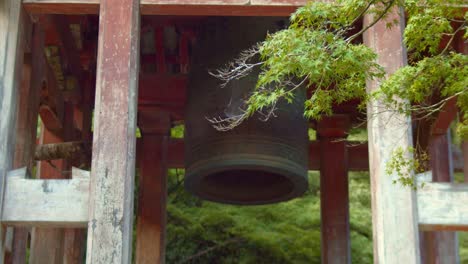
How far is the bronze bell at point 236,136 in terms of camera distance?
7586mm

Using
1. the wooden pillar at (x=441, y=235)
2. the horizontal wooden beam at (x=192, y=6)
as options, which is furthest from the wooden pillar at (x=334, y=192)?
the horizontal wooden beam at (x=192, y=6)

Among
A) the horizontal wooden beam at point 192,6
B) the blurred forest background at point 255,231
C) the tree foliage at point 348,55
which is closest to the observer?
the tree foliage at point 348,55

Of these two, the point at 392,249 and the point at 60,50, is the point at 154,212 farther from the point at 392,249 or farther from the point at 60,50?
the point at 392,249

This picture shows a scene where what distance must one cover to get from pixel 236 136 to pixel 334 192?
3.64m

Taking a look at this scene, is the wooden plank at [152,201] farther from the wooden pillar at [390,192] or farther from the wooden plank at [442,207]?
the wooden plank at [442,207]

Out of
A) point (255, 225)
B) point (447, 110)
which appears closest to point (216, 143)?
point (447, 110)

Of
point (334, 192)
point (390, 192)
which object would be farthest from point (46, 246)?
point (390, 192)

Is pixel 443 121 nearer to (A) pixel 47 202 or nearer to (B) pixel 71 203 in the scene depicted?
(B) pixel 71 203

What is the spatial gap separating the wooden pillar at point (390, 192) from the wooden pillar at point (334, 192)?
3949 millimetres

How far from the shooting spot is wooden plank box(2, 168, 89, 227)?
6.61 metres

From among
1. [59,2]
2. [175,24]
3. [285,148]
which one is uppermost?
[175,24]

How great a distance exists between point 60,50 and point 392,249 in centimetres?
544

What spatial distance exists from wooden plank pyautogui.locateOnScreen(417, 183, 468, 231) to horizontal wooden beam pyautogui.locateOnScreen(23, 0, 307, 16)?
2048mm

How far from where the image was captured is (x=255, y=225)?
14328 mm
